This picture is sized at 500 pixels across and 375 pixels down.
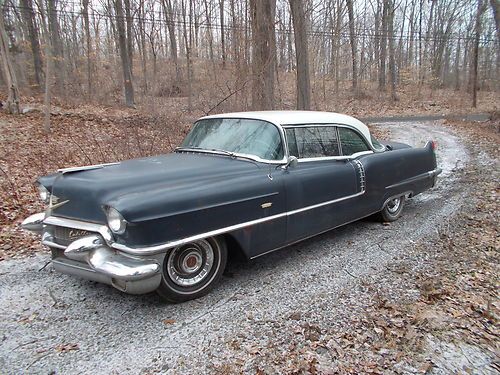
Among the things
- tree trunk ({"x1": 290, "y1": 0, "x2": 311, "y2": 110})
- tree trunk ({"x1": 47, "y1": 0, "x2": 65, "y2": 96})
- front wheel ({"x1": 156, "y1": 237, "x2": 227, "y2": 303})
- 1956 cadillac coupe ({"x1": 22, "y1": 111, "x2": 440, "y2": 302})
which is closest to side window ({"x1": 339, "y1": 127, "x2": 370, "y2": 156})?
1956 cadillac coupe ({"x1": 22, "y1": 111, "x2": 440, "y2": 302})

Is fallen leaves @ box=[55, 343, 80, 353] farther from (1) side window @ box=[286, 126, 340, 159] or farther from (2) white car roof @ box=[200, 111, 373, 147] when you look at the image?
(2) white car roof @ box=[200, 111, 373, 147]

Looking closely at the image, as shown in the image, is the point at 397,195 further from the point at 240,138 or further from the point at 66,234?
the point at 66,234

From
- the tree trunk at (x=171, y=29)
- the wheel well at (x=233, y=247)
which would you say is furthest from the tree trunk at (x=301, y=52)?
the wheel well at (x=233, y=247)

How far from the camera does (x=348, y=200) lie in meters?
4.61

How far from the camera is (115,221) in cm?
289

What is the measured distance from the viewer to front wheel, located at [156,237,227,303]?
10.5 ft

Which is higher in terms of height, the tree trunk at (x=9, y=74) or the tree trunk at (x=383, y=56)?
the tree trunk at (x=383, y=56)

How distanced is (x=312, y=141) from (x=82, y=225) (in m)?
2.77

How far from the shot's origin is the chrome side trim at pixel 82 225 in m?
2.92

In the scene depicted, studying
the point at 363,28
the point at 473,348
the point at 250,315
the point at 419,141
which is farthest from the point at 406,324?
the point at 363,28

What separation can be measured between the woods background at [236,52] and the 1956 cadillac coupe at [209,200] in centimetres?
605

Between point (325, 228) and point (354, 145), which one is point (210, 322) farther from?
point (354, 145)

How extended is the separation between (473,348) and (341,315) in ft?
3.26

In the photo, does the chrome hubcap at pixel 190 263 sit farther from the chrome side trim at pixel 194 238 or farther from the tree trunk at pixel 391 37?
the tree trunk at pixel 391 37
